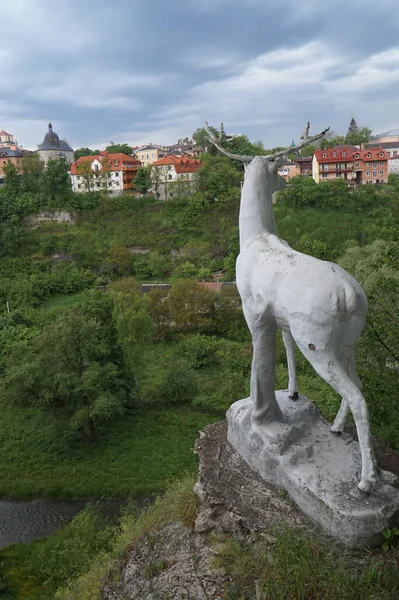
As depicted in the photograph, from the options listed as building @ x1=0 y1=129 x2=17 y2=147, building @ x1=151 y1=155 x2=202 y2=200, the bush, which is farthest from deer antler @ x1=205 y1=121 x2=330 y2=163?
building @ x1=0 y1=129 x2=17 y2=147

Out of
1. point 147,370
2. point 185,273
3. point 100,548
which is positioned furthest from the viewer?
point 185,273

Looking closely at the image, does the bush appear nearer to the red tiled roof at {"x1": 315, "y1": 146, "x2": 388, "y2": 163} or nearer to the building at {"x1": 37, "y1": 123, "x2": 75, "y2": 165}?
the red tiled roof at {"x1": 315, "y1": 146, "x2": 388, "y2": 163}

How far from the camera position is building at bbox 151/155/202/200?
4575 cm

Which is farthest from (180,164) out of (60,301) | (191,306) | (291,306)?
(291,306)

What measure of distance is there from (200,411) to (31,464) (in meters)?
6.50

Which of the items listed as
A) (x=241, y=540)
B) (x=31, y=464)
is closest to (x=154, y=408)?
(x=31, y=464)

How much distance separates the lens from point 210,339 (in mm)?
23828

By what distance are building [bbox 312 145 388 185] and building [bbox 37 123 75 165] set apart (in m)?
34.1

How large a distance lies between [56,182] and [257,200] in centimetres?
4171

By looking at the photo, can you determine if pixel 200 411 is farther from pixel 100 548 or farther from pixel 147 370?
pixel 100 548

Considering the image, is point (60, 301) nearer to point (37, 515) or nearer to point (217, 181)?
point (37, 515)

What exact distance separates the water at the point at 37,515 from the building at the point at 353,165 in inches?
1644

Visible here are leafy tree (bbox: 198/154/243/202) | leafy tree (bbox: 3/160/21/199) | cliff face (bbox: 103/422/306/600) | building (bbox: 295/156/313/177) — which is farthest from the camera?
building (bbox: 295/156/313/177)

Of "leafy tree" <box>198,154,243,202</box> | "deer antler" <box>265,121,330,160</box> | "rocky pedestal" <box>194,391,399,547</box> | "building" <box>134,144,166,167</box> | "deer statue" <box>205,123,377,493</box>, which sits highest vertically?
"building" <box>134,144,166,167</box>
